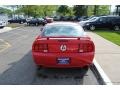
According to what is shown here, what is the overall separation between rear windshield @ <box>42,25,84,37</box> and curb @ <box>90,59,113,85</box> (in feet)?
3.74

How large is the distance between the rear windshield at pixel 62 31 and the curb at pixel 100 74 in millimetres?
1141

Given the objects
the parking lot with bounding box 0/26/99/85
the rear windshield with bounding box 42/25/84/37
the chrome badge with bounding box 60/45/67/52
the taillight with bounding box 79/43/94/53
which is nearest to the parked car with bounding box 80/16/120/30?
the parking lot with bounding box 0/26/99/85

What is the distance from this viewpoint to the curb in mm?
7716

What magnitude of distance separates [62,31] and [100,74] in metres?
1.99

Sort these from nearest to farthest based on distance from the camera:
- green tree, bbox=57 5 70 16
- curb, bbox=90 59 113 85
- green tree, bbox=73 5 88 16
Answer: curb, bbox=90 59 113 85 < green tree, bbox=73 5 88 16 < green tree, bbox=57 5 70 16

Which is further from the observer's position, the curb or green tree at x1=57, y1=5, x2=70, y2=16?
green tree at x1=57, y1=5, x2=70, y2=16

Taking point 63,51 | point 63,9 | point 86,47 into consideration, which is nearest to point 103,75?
point 86,47

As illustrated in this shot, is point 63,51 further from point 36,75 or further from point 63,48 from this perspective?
point 36,75

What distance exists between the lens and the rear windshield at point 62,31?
941 cm

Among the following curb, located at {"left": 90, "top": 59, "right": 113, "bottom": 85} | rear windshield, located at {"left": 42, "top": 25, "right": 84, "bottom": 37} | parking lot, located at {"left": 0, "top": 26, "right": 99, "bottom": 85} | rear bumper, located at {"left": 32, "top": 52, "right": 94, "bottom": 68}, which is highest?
rear windshield, located at {"left": 42, "top": 25, "right": 84, "bottom": 37}

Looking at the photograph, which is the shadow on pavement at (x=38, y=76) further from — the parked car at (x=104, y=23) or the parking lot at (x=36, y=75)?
the parked car at (x=104, y=23)

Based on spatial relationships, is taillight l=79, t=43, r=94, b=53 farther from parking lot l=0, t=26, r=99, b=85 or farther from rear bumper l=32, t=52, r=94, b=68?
parking lot l=0, t=26, r=99, b=85

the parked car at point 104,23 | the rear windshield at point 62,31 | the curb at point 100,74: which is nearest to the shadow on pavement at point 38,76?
the curb at point 100,74
